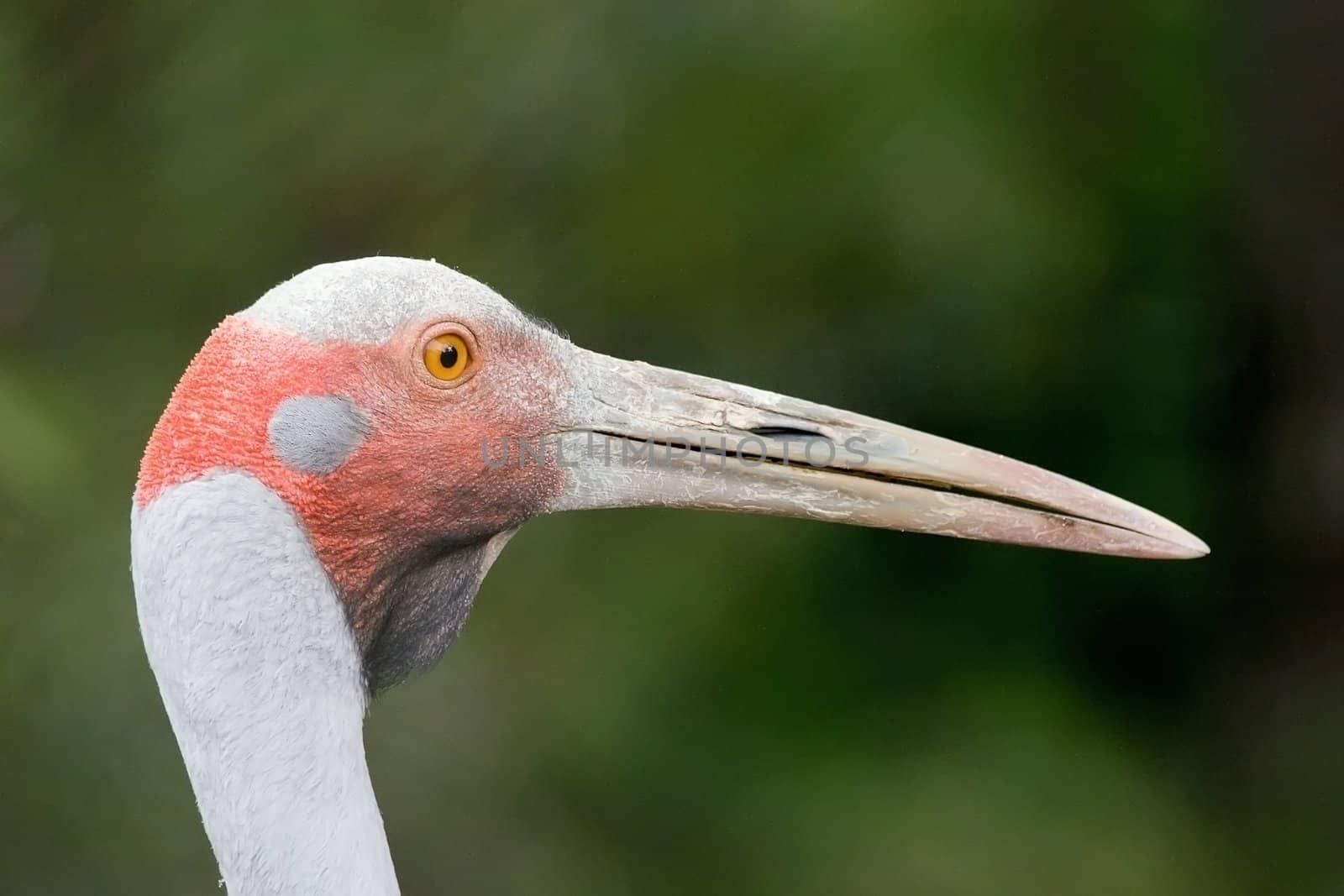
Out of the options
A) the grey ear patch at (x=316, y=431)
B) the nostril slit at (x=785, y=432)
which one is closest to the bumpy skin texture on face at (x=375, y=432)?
the grey ear patch at (x=316, y=431)

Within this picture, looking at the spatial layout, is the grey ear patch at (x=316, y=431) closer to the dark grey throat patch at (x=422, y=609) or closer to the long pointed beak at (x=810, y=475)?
the dark grey throat patch at (x=422, y=609)

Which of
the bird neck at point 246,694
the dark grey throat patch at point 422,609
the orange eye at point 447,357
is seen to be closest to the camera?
the bird neck at point 246,694

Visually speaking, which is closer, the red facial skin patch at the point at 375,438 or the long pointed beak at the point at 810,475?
the red facial skin patch at the point at 375,438

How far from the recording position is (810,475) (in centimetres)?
198

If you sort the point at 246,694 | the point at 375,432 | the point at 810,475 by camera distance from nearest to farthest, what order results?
the point at 246,694 → the point at 375,432 → the point at 810,475

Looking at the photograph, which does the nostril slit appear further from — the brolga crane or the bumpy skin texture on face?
the bumpy skin texture on face

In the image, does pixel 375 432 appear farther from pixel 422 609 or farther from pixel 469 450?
pixel 422 609

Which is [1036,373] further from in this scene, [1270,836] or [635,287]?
[1270,836]

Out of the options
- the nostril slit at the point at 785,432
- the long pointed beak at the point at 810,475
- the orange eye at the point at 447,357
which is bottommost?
the long pointed beak at the point at 810,475

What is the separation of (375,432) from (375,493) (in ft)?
0.28

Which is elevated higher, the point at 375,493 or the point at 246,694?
the point at 375,493

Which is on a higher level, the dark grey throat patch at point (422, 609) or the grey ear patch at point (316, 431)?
the grey ear patch at point (316, 431)

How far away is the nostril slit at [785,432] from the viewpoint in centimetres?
198

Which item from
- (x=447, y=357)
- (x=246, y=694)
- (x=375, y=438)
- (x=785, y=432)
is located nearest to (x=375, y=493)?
(x=375, y=438)
